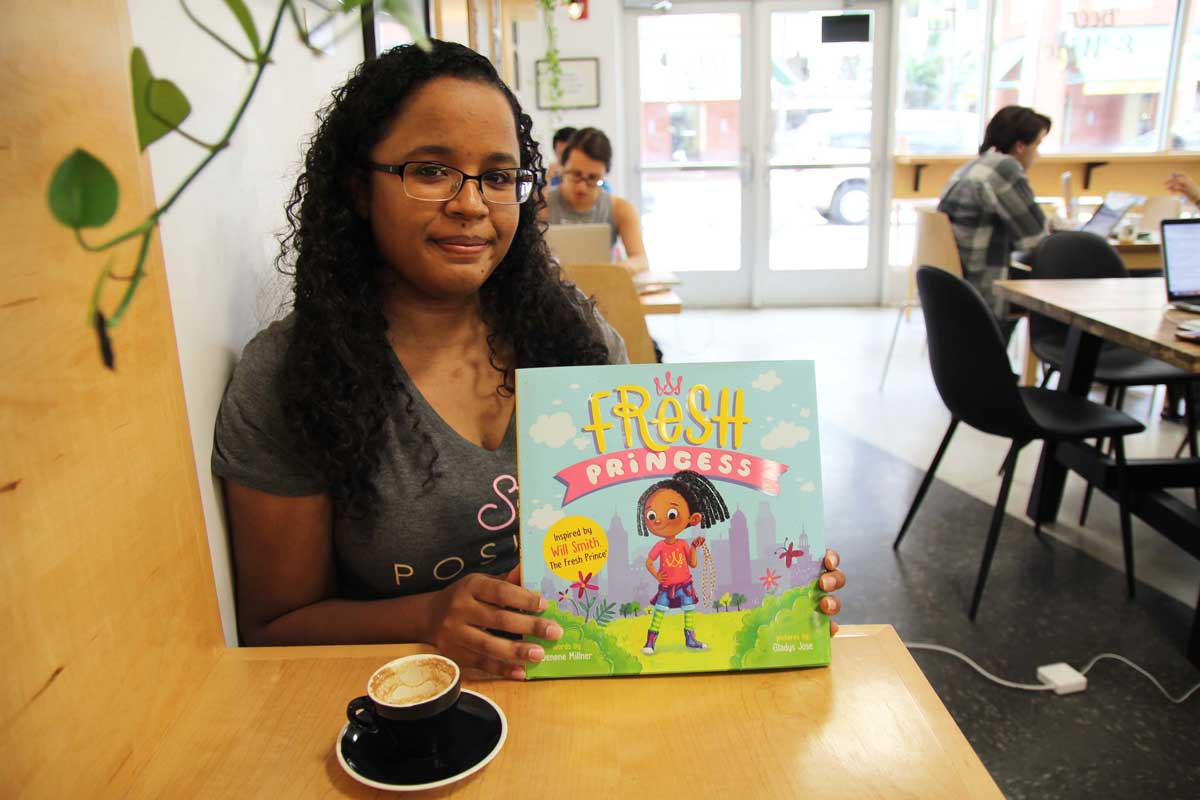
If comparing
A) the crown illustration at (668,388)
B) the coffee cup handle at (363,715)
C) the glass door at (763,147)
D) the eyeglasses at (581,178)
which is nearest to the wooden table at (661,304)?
the eyeglasses at (581,178)

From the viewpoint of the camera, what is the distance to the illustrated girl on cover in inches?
34.9

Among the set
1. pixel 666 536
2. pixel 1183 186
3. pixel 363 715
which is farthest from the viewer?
pixel 1183 186

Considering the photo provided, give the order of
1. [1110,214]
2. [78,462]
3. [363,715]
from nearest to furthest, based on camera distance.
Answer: [78,462], [363,715], [1110,214]

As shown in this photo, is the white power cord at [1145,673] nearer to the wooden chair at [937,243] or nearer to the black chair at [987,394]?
the black chair at [987,394]

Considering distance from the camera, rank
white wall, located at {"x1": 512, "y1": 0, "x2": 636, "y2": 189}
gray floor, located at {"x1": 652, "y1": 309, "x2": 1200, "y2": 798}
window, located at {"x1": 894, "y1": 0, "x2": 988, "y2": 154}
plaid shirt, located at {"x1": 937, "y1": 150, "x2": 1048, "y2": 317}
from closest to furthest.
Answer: gray floor, located at {"x1": 652, "y1": 309, "x2": 1200, "y2": 798} → plaid shirt, located at {"x1": 937, "y1": 150, "x2": 1048, "y2": 317} → white wall, located at {"x1": 512, "y1": 0, "x2": 636, "y2": 189} → window, located at {"x1": 894, "y1": 0, "x2": 988, "y2": 154}

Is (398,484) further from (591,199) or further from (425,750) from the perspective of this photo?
(591,199)

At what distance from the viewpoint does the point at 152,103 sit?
36cm

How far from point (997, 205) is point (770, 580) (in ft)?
12.7

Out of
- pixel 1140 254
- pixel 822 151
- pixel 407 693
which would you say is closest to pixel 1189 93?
pixel 822 151

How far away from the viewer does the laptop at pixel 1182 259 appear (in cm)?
273

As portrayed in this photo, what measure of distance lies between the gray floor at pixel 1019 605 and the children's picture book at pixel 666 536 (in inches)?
50.7

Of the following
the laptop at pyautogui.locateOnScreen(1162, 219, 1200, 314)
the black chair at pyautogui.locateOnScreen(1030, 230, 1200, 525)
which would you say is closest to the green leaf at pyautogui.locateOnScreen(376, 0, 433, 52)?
the laptop at pyautogui.locateOnScreen(1162, 219, 1200, 314)

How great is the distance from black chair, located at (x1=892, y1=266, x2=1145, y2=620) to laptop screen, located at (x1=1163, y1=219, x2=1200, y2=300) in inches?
17.8

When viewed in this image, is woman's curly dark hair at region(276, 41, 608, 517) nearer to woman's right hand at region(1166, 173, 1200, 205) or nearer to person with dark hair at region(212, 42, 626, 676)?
person with dark hair at region(212, 42, 626, 676)
